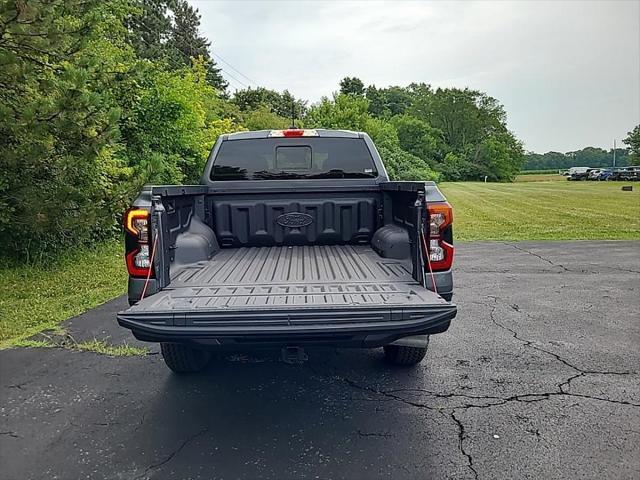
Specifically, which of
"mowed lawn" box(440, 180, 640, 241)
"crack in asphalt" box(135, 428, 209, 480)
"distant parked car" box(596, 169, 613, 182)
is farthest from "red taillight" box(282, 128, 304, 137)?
"distant parked car" box(596, 169, 613, 182)

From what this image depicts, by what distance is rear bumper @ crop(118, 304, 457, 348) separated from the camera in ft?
8.41

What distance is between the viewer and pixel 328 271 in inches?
136

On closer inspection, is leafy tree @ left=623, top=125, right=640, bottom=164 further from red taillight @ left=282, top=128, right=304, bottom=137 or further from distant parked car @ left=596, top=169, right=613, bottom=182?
red taillight @ left=282, top=128, right=304, bottom=137

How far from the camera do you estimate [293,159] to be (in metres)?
4.75

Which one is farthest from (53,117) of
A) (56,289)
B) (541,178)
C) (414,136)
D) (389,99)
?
(389,99)

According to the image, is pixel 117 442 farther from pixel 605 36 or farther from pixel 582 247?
pixel 605 36

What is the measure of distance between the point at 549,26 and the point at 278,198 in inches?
648

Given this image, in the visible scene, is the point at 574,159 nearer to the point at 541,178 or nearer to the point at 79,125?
the point at 541,178

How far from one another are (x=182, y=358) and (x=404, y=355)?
5.51ft

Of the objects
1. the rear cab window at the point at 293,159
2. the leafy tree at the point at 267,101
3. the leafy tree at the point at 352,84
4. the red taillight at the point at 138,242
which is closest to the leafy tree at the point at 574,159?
the leafy tree at the point at 352,84

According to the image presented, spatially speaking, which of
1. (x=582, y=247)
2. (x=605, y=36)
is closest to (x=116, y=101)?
(x=582, y=247)

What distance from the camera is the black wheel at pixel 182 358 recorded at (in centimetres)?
365

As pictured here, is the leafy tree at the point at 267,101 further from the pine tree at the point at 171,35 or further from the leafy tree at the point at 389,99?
the leafy tree at the point at 389,99

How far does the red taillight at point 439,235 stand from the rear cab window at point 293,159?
5.33 feet
